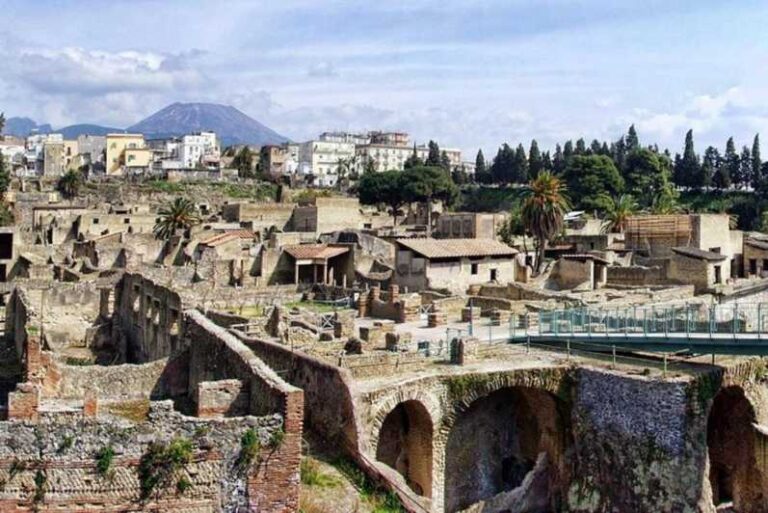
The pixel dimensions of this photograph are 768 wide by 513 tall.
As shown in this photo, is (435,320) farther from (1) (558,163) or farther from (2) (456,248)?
(1) (558,163)

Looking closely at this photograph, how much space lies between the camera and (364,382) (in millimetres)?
23281

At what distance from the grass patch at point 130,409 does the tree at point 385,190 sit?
278ft

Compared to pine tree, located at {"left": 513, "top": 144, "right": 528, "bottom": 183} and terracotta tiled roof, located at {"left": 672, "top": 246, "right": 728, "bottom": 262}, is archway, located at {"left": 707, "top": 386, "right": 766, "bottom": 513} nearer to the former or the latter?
terracotta tiled roof, located at {"left": 672, "top": 246, "right": 728, "bottom": 262}

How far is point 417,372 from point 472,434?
2698 mm

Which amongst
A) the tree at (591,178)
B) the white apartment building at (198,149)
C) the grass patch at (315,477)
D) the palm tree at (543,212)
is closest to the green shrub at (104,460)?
the grass patch at (315,477)

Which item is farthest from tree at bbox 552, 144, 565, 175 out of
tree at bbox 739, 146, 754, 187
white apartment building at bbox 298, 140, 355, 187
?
white apartment building at bbox 298, 140, 355, 187

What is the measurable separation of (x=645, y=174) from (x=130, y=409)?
350ft

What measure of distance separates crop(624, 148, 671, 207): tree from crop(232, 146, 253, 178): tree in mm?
55274

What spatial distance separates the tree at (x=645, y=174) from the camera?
11469 cm

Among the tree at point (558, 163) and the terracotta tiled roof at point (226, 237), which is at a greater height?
the tree at point (558, 163)

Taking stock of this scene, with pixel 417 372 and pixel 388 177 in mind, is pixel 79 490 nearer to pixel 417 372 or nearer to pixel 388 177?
pixel 417 372

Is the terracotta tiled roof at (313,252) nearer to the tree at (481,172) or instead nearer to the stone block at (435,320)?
the stone block at (435,320)

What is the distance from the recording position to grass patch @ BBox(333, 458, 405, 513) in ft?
58.8

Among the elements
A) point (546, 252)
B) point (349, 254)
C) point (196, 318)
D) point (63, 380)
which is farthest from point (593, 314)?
point (546, 252)
